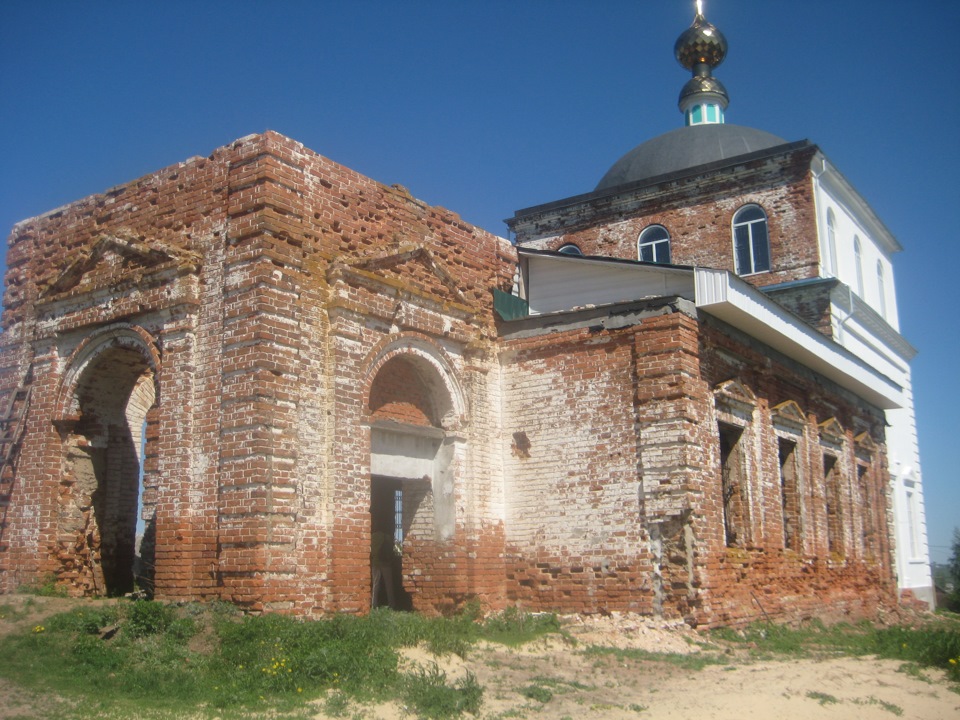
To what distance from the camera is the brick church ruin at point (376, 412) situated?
1045cm

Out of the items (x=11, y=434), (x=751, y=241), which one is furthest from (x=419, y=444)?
(x=751, y=241)

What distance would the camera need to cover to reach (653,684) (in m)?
9.67

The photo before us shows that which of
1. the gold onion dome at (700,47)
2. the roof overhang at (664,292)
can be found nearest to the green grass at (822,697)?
the roof overhang at (664,292)

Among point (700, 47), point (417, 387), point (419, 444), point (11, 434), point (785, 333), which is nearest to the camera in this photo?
point (11, 434)

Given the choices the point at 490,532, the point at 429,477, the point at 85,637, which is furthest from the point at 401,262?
the point at 85,637

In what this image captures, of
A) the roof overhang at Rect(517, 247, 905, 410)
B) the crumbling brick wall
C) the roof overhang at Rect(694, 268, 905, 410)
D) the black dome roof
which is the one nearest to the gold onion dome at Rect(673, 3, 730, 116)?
the black dome roof

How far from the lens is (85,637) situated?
8.91m

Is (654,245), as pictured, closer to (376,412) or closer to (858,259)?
(858,259)

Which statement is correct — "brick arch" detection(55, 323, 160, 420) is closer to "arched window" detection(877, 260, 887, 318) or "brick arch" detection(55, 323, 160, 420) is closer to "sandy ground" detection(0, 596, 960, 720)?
"sandy ground" detection(0, 596, 960, 720)

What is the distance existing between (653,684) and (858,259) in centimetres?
1549

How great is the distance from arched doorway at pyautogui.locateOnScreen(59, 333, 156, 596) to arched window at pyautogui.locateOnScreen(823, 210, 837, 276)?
13918 mm

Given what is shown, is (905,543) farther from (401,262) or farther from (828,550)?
(401,262)

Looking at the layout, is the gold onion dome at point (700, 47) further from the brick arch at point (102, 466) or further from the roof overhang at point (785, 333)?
the brick arch at point (102, 466)

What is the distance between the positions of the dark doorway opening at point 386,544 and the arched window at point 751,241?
9767mm
